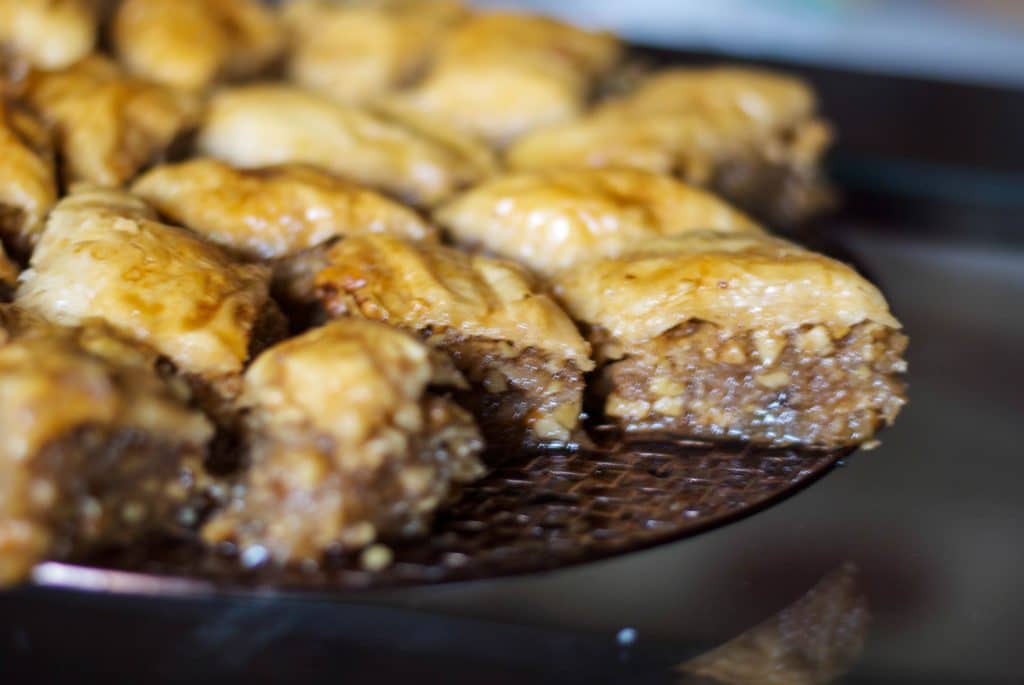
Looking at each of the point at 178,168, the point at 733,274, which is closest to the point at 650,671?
the point at 733,274

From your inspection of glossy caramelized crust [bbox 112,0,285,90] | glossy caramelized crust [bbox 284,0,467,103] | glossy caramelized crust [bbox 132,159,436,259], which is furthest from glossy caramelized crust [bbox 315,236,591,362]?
glossy caramelized crust [bbox 284,0,467,103]

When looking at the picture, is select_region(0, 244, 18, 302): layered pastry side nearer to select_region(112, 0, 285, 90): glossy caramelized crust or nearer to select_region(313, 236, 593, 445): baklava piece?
select_region(313, 236, 593, 445): baklava piece

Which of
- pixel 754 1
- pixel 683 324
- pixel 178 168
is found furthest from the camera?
pixel 754 1

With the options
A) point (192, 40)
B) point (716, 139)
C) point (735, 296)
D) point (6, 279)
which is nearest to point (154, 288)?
point (6, 279)

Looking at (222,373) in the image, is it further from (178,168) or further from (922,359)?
(922,359)

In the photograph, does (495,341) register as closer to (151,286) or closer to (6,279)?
(151,286)

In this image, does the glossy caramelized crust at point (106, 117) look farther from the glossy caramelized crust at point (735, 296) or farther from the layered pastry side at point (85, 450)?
the glossy caramelized crust at point (735, 296)
